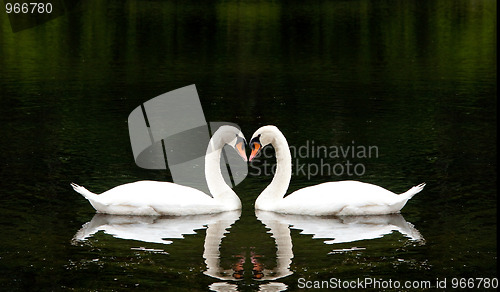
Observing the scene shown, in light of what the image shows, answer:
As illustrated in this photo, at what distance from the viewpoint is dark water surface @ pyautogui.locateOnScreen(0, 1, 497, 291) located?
1087 cm

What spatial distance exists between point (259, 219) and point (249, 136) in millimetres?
6697

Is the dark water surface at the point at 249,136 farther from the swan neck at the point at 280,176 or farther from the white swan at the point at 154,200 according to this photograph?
the swan neck at the point at 280,176

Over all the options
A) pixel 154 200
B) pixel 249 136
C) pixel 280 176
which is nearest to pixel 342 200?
pixel 280 176

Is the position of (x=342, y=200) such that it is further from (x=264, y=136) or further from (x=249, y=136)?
(x=249, y=136)

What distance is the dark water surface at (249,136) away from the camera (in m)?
10.9

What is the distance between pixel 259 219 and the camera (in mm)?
13047

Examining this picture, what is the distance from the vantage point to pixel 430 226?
12562 millimetres

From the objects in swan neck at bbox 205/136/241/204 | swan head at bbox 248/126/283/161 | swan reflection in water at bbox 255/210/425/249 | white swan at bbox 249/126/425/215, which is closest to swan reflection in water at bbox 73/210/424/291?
swan reflection in water at bbox 255/210/425/249

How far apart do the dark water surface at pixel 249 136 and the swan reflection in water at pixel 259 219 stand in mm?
42

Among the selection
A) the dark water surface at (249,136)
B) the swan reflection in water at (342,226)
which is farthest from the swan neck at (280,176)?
the dark water surface at (249,136)

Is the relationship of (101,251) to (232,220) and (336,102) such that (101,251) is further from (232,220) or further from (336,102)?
(336,102)

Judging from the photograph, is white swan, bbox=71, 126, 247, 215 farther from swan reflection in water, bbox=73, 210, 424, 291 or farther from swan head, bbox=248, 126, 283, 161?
swan head, bbox=248, 126, 283, 161

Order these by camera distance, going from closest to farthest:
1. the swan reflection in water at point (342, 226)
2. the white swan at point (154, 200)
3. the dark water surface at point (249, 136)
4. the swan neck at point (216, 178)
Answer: the dark water surface at point (249, 136) → the swan reflection in water at point (342, 226) → the white swan at point (154, 200) → the swan neck at point (216, 178)

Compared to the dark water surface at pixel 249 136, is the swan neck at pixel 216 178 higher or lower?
higher
